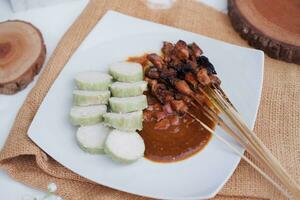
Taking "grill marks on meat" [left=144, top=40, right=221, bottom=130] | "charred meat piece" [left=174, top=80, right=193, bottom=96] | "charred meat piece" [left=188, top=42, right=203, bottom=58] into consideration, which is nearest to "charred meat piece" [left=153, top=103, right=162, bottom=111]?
"grill marks on meat" [left=144, top=40, right=221, bottom=130]

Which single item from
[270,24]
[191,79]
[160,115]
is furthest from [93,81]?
[270,24]

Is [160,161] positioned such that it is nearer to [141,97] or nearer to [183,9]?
[141,97]

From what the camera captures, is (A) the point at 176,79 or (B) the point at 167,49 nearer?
(A) the point at 176,79

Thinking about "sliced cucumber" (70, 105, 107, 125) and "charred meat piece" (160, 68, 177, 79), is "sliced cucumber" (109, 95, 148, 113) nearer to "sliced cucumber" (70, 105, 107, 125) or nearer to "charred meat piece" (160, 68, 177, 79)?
"sliced cucumber" (70, 105, 107, 125)

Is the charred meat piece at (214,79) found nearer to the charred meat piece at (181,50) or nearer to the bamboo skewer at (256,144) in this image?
the bamboo skewer at (256,144)

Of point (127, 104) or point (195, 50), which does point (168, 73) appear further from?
point (127, 104)

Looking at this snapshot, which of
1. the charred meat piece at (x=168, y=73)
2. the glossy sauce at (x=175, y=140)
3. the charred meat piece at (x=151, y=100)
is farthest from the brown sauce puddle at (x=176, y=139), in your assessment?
the charred meat piece at (x=168, y=73)

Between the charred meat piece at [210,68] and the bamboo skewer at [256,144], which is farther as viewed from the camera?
the charred meat piece at [210,68]
